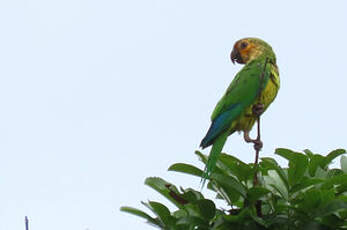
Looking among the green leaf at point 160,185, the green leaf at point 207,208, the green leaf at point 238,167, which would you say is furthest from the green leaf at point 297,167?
the green leaf at point 160,185

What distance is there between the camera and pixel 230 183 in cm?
333

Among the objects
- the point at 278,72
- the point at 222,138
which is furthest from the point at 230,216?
the point at 278,72

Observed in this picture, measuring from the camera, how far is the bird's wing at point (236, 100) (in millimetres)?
4586

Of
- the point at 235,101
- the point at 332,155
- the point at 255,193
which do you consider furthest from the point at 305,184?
the point at 235,101

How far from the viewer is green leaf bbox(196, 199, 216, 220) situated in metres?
3.27

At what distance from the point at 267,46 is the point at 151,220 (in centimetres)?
264

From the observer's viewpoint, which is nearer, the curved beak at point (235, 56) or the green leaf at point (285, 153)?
the green leaf at point (285, 153)

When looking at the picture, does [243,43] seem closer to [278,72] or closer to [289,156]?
[278,72]

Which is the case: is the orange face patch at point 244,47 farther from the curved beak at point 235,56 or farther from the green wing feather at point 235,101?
the green wing feather at point 235,101

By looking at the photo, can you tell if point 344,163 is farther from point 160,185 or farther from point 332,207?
point 160,185

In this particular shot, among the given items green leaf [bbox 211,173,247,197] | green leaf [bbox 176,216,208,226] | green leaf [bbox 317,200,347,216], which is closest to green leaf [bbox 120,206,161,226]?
green leaf [bbox 176,216,208,226]

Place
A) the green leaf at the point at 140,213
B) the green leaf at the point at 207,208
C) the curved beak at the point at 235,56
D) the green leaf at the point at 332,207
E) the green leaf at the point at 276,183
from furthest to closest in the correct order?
the curved beak at the point at 235,56 < the green leaf at the point at 140,213 < the green leaf at the point at 276,183 < the green leaf at the point at 207,208 < the green leaf at the point at 332,207

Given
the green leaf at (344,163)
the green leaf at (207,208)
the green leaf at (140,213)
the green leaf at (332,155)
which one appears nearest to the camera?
the green leaf at (207,208)

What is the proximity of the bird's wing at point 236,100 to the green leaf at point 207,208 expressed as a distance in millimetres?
1249
